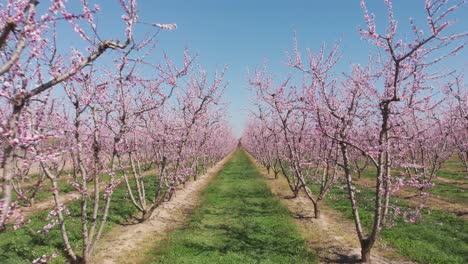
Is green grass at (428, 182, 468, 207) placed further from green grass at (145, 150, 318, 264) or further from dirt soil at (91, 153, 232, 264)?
dirt soil at (91, 153, 232, 264)

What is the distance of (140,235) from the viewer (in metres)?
14.7

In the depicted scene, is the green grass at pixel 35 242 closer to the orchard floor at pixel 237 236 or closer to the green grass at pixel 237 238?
the orchard floor at pixel 237 236

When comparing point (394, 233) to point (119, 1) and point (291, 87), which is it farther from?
point (119, 1)

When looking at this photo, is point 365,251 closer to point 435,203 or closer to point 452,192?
point 435,203

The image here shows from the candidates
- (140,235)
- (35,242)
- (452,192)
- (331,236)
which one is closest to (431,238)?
(331,236)

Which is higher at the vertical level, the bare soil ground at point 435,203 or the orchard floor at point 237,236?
the bare soil ground at point 435,203

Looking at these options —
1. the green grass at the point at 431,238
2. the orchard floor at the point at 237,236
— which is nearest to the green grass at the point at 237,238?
the orchard floor at the point at 237,236

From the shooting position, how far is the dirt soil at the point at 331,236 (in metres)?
12.0

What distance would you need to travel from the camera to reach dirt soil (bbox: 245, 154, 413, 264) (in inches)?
471

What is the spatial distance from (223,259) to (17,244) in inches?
304

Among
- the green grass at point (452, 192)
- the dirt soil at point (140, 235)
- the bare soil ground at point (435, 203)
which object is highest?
the green grass at point (452, 192)

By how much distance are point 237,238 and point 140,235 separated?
4220 millimetres

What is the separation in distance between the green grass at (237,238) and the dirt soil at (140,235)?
1.79 ft

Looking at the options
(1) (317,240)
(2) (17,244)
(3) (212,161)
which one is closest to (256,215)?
(1) (317,240)
